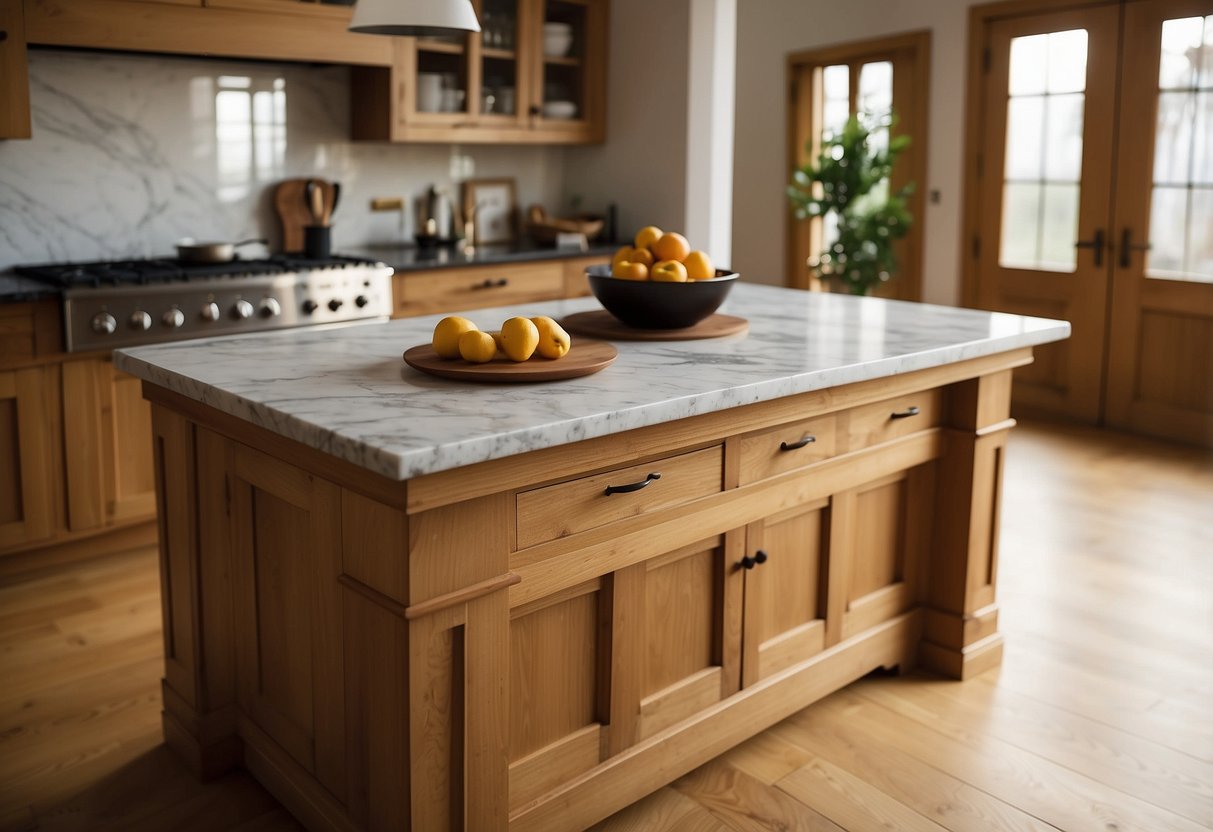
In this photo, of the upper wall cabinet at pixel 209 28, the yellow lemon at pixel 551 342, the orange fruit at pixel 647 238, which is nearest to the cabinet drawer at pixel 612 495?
the yellow lemon at pixel 551 342

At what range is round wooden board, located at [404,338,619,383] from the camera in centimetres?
193

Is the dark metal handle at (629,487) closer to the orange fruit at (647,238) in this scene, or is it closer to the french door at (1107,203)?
the orange fruit at (647,238)

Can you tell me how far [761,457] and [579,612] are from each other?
20.0 inches

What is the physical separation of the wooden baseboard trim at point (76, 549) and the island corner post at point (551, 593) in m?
1.26

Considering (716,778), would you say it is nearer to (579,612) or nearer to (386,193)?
(579,612)

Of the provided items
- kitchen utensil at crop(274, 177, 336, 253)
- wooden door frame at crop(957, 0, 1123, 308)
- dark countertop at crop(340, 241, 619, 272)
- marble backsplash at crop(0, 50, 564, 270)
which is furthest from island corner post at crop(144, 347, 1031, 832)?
wooden door frame at crop(957, 0, 1123, 308)

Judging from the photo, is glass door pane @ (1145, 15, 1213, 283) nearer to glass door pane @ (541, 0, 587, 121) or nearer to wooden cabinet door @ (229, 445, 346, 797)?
glass door pane @ (541, 0, 587, 121)

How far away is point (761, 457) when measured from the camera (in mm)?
2199

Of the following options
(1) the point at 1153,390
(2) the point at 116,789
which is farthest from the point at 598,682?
(1) the point at 1153,390

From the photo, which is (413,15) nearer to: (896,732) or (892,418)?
(892,418)

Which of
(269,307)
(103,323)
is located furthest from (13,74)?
(269,307)

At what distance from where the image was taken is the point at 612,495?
1.91 meters

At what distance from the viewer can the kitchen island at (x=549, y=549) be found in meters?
1.69

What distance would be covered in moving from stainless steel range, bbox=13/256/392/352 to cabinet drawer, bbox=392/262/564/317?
4.9 inches
